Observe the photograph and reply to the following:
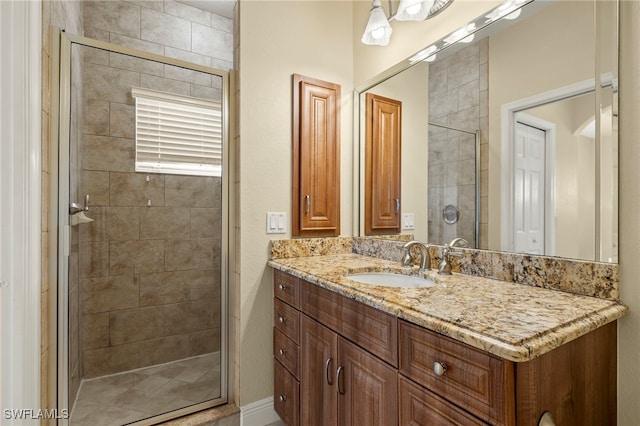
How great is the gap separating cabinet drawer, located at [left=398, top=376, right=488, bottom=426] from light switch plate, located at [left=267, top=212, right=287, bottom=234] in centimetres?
106

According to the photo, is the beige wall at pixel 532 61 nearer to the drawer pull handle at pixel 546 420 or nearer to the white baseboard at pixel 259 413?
the drawer pull handle at pixel 546 420

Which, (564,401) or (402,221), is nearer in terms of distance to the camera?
(564,401)

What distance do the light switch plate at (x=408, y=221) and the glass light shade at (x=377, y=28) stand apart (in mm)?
937

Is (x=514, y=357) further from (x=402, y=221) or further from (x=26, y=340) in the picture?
(x=26, y=340)

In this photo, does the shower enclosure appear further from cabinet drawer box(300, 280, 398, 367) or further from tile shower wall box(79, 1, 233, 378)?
tile shower wall box(79, 1, 233, 378)

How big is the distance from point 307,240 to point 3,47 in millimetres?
1443

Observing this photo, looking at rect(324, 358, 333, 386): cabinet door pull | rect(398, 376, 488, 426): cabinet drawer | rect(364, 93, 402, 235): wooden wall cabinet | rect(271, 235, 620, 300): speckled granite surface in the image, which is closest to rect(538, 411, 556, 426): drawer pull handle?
rect(398, 376, 488, 426): cabinet drawer

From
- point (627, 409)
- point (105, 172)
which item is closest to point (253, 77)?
point (105, 172)

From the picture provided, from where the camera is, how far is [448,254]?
1.38 meters

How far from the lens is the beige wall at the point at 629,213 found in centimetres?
90

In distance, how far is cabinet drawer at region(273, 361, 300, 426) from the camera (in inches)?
57.1

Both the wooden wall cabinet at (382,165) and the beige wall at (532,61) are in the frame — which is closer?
the beige wall at (532,61)

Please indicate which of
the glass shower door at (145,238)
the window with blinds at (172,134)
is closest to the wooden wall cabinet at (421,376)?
the glass shower door at (145,238)

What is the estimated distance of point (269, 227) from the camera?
1.75 m
